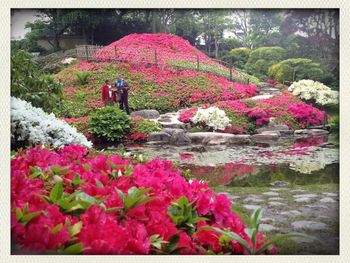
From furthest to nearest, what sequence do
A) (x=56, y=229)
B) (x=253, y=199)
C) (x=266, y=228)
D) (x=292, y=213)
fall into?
(x=253, y=199), (x=292, y=213), (x=266, y=228), (x=56, y=229)

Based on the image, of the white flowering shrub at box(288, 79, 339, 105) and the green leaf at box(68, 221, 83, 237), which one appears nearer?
the green leaf at box(68, 221, 83, 237)

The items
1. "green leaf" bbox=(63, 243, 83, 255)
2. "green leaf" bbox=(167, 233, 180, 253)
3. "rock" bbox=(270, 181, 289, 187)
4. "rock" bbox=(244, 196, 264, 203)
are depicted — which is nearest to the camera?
"green leaf" bbox=(63, 243, 83, 255)

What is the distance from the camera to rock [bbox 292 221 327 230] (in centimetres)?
288

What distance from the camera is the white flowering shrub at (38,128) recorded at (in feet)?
10.1

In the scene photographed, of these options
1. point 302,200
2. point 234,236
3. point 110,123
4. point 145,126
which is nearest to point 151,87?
point 145,126

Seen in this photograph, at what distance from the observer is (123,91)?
3.55 metres

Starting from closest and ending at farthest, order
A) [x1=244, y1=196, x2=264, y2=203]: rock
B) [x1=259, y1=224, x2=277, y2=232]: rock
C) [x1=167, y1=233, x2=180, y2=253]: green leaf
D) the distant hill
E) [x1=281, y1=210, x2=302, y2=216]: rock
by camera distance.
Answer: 1. [x1=167, y1=233, x2=180, y2=253]: green leaf
2. [x1=259, y1=224, x2=277, y2=232]: rock
3. [x1=281, y1=210, x2=302, y2=216]: rock
4. [x1=244, y1=196, x2=264, y2=203]: rock
5. the distant hill

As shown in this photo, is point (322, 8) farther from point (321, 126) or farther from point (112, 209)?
point (112, 209)

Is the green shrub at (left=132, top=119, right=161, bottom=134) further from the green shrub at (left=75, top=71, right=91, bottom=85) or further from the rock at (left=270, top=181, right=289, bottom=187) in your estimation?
the rock at (left=270, top=181, right=289, bottom=187)

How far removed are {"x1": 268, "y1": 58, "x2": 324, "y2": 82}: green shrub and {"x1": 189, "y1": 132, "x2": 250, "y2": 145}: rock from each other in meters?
0.63

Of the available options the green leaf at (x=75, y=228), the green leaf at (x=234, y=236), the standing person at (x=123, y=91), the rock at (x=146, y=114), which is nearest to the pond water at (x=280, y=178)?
the rock at (x=146, y=114)

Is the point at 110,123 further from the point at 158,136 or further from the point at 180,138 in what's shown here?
the point at 180,138

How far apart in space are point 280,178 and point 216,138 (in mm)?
659

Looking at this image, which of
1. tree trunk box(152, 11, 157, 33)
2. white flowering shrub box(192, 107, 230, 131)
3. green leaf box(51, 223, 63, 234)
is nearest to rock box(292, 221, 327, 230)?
white flowering shrub box(192, 107, 230, 131)
